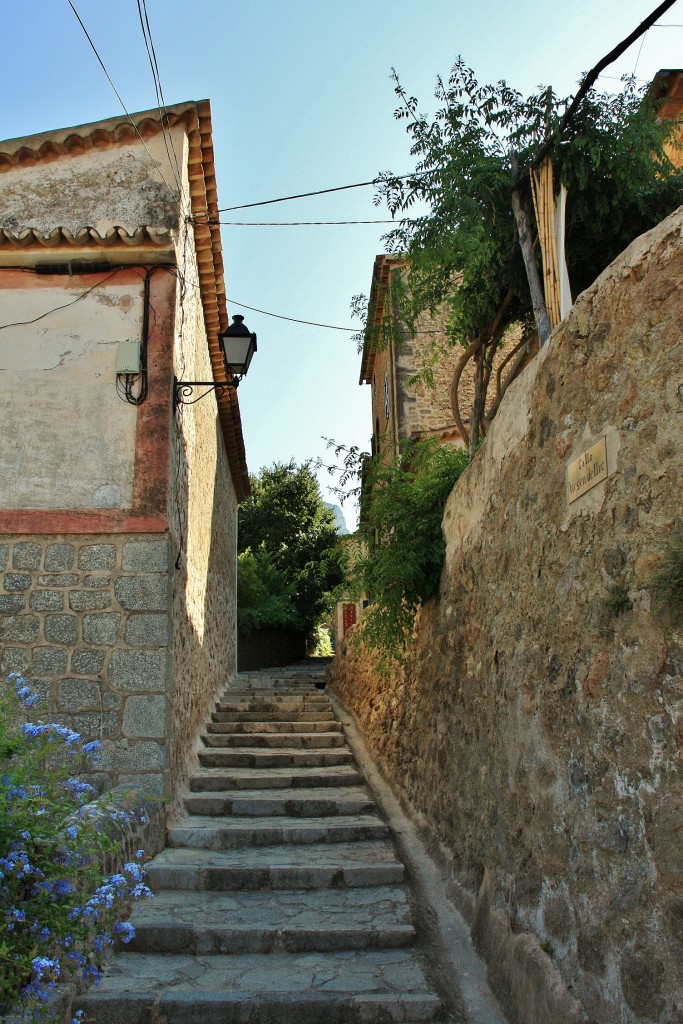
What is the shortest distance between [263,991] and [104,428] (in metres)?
4.02

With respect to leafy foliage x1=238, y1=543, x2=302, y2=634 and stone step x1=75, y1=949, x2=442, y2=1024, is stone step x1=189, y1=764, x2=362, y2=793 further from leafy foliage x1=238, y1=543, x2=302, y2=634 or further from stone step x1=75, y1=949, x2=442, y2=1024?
leafy foliage x1=238, y1=543, x2=302, y2=634

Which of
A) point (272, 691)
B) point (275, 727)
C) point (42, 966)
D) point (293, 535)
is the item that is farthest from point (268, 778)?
point (293, 535)

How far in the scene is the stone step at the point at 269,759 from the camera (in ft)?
25.7

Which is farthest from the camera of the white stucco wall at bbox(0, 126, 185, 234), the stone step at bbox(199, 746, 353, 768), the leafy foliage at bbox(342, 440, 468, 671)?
the stone step at bbox(199, 746, 353, 768)

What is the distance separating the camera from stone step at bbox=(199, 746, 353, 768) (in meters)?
7.82

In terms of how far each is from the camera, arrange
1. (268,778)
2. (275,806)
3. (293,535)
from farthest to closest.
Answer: (293,535) → (268,778) → (275,806)

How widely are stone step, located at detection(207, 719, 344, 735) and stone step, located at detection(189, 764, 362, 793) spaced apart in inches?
43.3

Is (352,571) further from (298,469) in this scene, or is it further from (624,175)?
(298,469)

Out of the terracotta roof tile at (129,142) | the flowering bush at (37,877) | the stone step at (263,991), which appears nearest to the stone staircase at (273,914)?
the stone step at (263,991)

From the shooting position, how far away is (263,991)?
12.9 feet

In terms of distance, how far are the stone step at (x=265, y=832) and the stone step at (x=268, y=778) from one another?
685 mm

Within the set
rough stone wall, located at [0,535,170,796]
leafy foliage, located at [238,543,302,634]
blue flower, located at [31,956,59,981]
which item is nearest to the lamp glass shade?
rough stone wall, located at [0,535,170,796]

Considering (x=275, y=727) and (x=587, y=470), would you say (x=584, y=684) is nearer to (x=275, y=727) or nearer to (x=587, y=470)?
(x=587, y=470)

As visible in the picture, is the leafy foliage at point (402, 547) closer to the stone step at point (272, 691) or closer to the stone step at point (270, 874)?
the stone step at point (270, 874)
